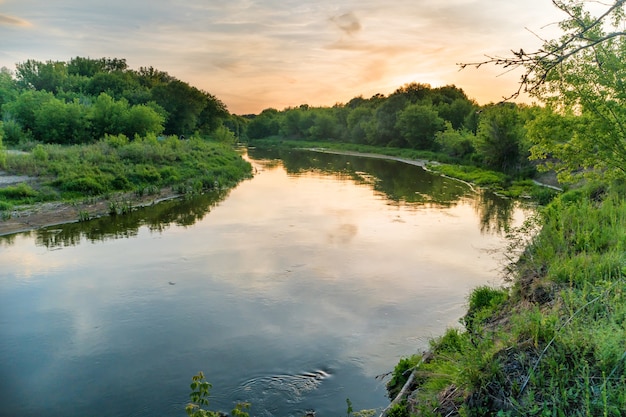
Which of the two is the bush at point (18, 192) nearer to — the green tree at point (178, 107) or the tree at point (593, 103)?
the tree at point (593, 103)

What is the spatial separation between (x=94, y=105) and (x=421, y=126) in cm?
4944

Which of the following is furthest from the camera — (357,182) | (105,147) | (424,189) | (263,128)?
(263,128)

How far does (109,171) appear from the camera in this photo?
31.8 m

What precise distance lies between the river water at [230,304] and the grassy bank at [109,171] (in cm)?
470

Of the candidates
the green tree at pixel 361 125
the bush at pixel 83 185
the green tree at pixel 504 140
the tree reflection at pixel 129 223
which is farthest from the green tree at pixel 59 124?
the green tree at pixel 361 125

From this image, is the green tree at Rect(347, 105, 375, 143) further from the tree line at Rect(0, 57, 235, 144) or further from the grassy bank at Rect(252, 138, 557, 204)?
the tree line at Rect(0, 57, 235, 144)

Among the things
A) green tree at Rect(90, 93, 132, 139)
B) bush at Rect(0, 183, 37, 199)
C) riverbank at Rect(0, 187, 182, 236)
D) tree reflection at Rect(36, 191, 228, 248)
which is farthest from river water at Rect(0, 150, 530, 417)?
green tree at Rect(90, 93, 132, 139)

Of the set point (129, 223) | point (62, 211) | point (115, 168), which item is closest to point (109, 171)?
point (115, 168)

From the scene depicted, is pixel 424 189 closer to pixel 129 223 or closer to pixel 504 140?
pixel 504 140

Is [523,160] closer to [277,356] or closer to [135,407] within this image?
[277,356]

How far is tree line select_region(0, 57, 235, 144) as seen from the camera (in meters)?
43.3

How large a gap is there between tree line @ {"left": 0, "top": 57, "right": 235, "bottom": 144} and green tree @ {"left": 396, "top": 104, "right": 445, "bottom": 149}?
102 feet

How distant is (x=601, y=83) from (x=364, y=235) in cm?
1145

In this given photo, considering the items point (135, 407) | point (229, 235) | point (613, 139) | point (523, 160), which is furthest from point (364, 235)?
point (523, 160)
